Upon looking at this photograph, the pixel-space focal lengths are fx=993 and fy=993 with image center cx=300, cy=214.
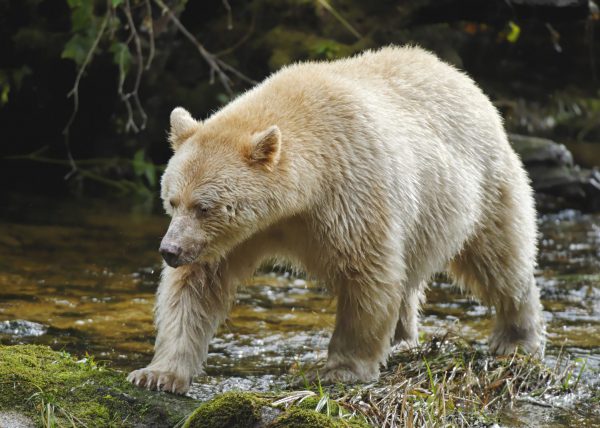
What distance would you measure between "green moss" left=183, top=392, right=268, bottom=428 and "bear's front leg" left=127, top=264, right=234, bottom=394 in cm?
81

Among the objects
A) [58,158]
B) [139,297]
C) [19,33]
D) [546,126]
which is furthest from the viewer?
[546,126]

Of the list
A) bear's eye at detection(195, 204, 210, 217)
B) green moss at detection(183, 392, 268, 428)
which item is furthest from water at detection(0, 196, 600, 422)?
green moss at detection(183, 392, 268, 428)

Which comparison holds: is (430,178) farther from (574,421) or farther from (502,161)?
(574,421)

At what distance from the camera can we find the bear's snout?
506cm

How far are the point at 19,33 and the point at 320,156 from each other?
23.0 feet

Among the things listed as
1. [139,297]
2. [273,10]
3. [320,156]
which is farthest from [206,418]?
[273,10]

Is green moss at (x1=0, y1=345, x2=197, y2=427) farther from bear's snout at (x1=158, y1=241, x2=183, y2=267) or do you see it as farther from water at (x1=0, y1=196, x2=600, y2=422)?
water at (x1=0, y1=196, x2=600, y2=422)

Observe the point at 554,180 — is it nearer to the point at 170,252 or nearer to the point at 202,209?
the point at 202,209

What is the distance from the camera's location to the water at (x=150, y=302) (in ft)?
22.7

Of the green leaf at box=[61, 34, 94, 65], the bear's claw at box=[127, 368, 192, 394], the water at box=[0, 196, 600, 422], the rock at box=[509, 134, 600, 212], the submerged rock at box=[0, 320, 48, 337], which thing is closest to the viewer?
the bear's claw at box=[127, 368, 192, 394]

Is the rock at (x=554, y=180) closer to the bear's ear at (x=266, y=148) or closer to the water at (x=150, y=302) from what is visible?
the water at (x=150, y=302)

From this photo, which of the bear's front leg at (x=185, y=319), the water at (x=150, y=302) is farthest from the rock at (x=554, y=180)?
the bear's front leg at (x=185, y=319)

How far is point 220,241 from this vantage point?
5.40 m

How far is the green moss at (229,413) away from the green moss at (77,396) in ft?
0.90
